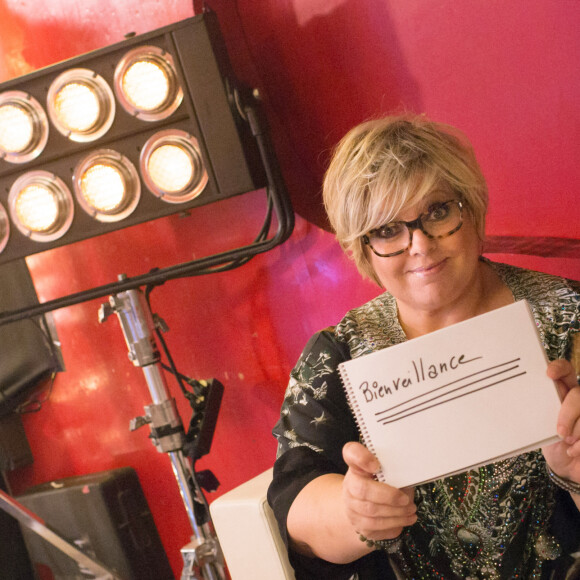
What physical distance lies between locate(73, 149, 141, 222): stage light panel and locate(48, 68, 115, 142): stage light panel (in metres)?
0.05

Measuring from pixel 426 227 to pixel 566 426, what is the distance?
34 cm

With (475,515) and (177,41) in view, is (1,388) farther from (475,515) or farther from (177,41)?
(475,515)

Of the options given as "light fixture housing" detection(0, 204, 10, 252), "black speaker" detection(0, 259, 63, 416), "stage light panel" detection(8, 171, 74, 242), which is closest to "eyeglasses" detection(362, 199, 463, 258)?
"stage light panel" detection(8, 171, 74, 242)

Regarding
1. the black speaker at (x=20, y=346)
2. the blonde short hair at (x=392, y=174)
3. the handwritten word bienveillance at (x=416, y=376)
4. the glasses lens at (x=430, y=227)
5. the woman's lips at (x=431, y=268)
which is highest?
the black speaker at (x=20, y=346)

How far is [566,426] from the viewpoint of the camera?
28.5 inches

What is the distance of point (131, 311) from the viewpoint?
5.04ft

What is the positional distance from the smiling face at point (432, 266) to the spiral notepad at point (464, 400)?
0.70ft

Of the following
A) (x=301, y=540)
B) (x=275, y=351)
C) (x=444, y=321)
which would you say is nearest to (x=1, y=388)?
(x=275, y=351)

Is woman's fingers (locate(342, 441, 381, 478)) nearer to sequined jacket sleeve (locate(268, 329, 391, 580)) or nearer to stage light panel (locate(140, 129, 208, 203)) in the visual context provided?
sequined jacket sleeve (locate(268, 329, 391, 580))

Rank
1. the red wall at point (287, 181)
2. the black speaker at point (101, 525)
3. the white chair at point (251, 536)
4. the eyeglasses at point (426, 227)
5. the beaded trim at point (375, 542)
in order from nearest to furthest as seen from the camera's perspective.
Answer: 1. the beaded trim at point (375, 542)
2. the eyeglasses at point (426, 227)
3. the white chair at point (251, 536)
4. the red wall at point (287, 181)
5. the black speaker at point (101, 525)

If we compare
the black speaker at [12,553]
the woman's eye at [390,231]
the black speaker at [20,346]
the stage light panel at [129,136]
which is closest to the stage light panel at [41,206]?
the stage light panel at [129,136]

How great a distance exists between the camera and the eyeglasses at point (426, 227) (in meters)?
0.95

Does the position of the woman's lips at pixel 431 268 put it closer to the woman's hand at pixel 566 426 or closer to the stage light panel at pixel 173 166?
the woman's hand at pixel 566 426

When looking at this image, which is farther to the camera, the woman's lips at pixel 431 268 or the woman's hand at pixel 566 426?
the woman's lips at pixel 431 268
